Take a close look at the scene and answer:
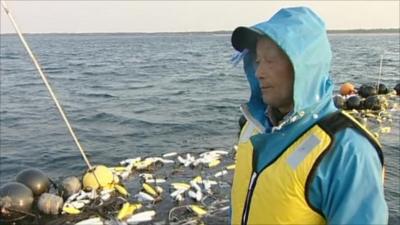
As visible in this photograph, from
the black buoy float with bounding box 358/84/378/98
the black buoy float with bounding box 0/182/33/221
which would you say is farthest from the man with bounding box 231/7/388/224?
the black buoy float with bounding box 358/84/378/98

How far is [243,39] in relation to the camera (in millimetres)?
3299

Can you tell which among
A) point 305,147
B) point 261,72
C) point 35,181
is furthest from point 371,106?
point 305,147

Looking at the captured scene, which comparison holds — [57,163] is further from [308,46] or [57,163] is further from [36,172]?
[308,46]

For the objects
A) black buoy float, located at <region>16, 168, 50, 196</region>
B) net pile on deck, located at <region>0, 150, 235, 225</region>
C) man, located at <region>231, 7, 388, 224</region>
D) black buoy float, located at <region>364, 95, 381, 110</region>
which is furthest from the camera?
black buoy float, located at <region>364, 95, 381, 110</region>

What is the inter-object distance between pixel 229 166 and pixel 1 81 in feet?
120

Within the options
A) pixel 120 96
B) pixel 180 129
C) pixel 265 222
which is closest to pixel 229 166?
pixel 180 129

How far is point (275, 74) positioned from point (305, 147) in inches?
18.8

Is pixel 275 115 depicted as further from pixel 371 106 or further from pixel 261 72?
pixel 371 106

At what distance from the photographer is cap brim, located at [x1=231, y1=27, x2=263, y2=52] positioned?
3185mm

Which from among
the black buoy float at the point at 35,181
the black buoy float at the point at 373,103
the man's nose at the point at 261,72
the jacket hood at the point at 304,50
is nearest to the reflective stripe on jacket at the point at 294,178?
the jacket hood at the point at 304,50

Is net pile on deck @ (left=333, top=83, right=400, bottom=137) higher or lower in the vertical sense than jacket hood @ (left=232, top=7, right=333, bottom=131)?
lower

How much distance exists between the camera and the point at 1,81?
46.2m

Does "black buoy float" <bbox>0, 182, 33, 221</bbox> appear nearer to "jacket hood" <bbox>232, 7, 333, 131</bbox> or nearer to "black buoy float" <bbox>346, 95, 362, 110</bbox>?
"jacket hood" <bbox>232, 7, 333, 131</bbox>

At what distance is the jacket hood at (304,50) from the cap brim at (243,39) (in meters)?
0.24
